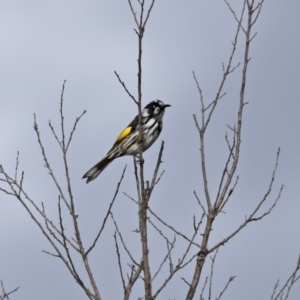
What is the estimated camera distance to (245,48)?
5.88 meters

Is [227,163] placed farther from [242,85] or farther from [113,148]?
[113,148]

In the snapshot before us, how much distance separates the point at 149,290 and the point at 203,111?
1.99 meters

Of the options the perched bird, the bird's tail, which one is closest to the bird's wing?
the perched bird

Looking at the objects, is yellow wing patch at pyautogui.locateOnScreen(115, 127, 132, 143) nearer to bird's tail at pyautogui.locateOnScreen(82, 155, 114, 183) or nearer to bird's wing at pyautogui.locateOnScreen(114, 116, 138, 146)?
bird's wing at pyautogui.locateOnScreen(114, 116, 138, 146)

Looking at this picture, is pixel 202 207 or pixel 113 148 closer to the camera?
pixel 202 207

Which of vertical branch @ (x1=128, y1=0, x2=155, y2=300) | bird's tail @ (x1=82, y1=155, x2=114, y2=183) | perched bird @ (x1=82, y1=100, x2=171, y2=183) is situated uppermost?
perched bird @ (x1=82, y1=100, x2=171, y2=183)

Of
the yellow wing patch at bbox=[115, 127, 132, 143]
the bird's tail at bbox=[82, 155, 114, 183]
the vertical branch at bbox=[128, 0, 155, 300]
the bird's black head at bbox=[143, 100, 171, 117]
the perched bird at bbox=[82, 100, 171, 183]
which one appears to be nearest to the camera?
the vertical branch at bbox=[128, 0, 155, 300]

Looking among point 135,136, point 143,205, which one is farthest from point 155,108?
point 143,205

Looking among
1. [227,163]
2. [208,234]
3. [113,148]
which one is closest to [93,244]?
[208,234]

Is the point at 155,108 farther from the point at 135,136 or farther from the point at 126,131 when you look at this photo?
the point at 135,136

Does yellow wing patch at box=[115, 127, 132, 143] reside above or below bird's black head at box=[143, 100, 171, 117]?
below

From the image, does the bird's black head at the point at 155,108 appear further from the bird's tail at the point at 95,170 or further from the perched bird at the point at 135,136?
the bird's tail at the point at 95,170

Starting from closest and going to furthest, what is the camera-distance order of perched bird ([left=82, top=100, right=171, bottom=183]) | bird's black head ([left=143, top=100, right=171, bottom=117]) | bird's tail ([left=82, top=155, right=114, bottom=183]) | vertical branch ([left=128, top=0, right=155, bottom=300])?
vertical branch ([left=128, top=0, right=155, bottom=300]), bird's tail ([left=82, top=155, right=114, bottom=183]), perched bird ([left=82, top=100, right=171, bottom=183]), bird's black head ([left=143, top=100, right=171, bottom=117])

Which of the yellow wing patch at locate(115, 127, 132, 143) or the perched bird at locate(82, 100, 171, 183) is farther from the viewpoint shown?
the yellow wing patch at locate(115, 127, 132, 143)
